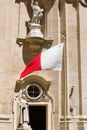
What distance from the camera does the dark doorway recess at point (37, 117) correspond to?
781 inches

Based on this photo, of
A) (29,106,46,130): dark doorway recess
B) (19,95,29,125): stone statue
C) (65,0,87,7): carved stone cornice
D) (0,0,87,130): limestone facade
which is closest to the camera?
(19,95,29,125): stone statue

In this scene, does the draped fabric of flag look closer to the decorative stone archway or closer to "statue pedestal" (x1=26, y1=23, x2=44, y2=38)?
the decorative stone archway

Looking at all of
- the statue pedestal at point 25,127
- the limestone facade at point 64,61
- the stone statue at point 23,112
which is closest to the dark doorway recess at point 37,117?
the limestone facade at point 64,61

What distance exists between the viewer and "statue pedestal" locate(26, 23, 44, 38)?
65.1 ft

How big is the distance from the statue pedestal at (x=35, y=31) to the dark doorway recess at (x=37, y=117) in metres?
4.34

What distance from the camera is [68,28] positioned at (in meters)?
20.5

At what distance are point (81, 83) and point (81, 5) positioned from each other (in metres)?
4.99

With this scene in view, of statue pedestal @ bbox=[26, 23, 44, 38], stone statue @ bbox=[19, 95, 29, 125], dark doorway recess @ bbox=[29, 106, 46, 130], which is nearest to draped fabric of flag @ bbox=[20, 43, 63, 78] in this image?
stone statue @ bbox=[19, 95, 29, 125]

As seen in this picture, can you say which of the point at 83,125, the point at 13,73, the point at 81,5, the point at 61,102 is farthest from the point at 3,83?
the point at 81,5

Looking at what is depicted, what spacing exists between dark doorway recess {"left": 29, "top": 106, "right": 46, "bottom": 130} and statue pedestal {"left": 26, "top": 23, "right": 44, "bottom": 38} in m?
4.34

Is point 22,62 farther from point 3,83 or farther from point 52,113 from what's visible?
point 52,113

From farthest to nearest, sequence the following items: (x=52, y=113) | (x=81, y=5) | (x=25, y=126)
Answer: (x=81, y=5), (x=52, y=113), (x=25, y=126)

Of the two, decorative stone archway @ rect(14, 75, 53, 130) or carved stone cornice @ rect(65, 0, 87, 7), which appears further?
carved stone cornice @ rect(65, 0, 87, 7)

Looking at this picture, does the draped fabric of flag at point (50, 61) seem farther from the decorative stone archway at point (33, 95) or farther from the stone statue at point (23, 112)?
the decorative stone archway at point (33, 95)
